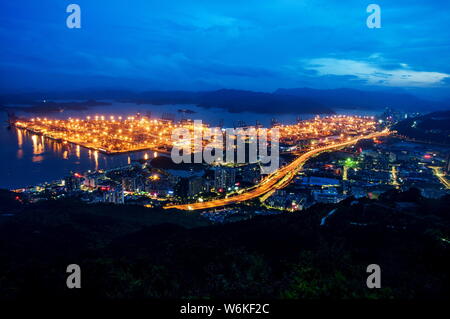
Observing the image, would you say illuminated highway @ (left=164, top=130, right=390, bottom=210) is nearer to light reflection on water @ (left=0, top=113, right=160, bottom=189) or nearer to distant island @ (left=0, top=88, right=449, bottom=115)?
light reflection on water @ (left=0, top=113, right=160, bottom=189)

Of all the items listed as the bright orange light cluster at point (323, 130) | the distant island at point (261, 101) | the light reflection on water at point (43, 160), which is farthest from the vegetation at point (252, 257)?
the distant island at point (261, 101)

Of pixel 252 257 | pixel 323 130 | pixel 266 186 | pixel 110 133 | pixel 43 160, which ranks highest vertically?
pixel 323 130

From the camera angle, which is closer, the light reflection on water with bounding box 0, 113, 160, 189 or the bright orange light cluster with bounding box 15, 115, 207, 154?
the light reflection on water with bounding box 0, 113, 160, 189

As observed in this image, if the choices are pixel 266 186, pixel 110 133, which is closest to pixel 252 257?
pixel 266 186

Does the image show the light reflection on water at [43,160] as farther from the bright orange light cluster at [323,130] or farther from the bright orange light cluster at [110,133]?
the bright orange light cluster at [323,130]

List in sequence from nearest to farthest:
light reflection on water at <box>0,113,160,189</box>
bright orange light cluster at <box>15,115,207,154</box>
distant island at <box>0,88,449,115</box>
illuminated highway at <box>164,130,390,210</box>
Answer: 1. illuminated highway at <box>164,130,390,210</box>
2. light reflection on water at <box>0,113,160,189</box>
3. bright orange light cluster at <box>15,115,207,154</box>
4. distant island at <box>0,88,449,115</box>

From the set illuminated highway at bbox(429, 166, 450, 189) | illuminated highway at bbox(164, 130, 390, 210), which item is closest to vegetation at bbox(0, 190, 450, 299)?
illuminated highway at bbox(164, 130, 390, 210)

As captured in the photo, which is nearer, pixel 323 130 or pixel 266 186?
pixel 266 186

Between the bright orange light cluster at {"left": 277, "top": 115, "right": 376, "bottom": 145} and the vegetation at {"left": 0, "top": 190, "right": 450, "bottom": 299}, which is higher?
the bright orange light cluster at {"left": 277, "top": 115, "right": 376, "bottom": 145}

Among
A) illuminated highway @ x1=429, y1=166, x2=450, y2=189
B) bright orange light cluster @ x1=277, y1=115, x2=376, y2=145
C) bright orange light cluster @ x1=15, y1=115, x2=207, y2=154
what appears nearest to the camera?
illuminated highway @ x1=429, y1=166, x2=450, y2=189

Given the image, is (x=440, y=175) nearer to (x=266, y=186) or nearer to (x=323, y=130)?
(x=266, y=186)

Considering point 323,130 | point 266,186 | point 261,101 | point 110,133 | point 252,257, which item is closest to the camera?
point 252,257

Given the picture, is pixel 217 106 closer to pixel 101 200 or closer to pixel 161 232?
pixel 101 200
